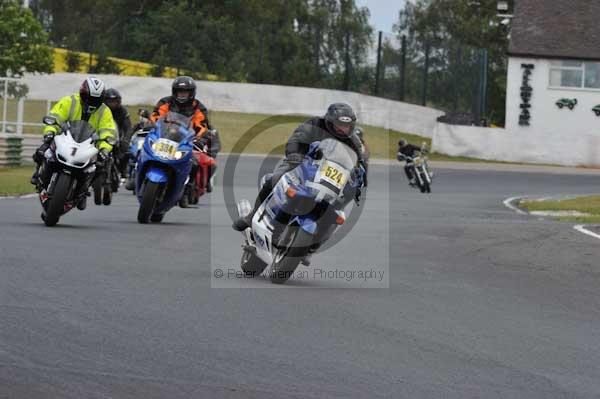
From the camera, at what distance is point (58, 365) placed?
721 centimetres

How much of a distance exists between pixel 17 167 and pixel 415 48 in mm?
25366

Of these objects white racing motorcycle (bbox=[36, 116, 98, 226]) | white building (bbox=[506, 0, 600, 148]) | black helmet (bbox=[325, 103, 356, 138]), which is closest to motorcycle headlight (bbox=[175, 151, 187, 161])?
white racing motorcycle (bbox=[36, 116, 98, 226])

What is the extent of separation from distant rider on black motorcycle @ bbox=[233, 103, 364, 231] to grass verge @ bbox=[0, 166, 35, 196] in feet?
41.6

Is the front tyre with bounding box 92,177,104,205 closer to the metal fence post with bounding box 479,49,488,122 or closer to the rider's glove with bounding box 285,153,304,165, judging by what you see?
the rider's glove with bounding box 285,153,304,165

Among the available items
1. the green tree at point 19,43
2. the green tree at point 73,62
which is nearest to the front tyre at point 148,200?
the green tree at point 19,43

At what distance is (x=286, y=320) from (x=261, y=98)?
157 feet

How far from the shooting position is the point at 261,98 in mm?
57000

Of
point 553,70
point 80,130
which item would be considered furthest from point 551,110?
point 80,130

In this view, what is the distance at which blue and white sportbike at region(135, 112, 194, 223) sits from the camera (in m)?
16.3

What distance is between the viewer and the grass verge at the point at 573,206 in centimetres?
2342

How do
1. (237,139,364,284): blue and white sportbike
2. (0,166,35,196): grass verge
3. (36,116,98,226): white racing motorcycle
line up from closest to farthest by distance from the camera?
(237,139,364,284): blue and white sportbike < (36,116,98,226): white racing motorcycle < (0,166,35,196): grass verge

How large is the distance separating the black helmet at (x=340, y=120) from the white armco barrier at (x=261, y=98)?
43.3 m

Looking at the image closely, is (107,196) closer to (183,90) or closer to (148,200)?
(183,90)

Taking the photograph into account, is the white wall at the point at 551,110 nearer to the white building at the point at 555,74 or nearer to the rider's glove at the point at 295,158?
the white building at the point at 555,74
